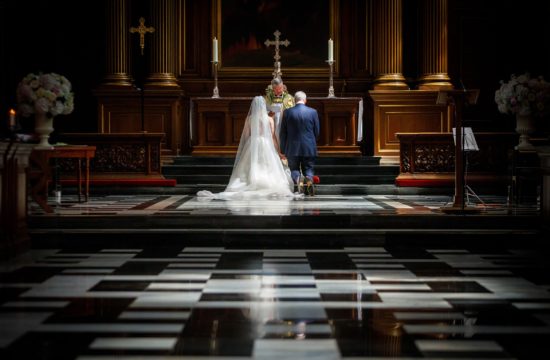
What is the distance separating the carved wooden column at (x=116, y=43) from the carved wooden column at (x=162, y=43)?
1.66 feet

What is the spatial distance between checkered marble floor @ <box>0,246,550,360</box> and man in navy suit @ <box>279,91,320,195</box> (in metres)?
5.45

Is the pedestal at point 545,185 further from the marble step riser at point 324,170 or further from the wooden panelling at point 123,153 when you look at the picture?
the wooden panelling at point 123,153

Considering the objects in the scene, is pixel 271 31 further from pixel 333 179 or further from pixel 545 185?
pixel 545 185

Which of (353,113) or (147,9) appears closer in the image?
(353,113)

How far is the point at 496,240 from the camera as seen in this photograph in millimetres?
9641

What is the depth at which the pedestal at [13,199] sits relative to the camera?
8.26m

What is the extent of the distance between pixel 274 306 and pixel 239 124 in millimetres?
12208

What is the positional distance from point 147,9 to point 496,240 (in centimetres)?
1099

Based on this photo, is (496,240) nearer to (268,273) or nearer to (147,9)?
(268,273)

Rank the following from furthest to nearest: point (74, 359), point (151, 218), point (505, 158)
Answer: point (505, 158), point (151, 218), point (74, 359)

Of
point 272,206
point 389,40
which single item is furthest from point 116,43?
point 272,206

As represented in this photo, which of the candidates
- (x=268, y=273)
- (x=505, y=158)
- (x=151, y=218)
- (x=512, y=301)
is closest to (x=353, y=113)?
(x=505, y=158)

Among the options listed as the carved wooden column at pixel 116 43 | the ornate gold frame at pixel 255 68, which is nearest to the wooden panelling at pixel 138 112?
the carved wooden column at pixel 116 43

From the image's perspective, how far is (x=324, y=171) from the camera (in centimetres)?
1628
